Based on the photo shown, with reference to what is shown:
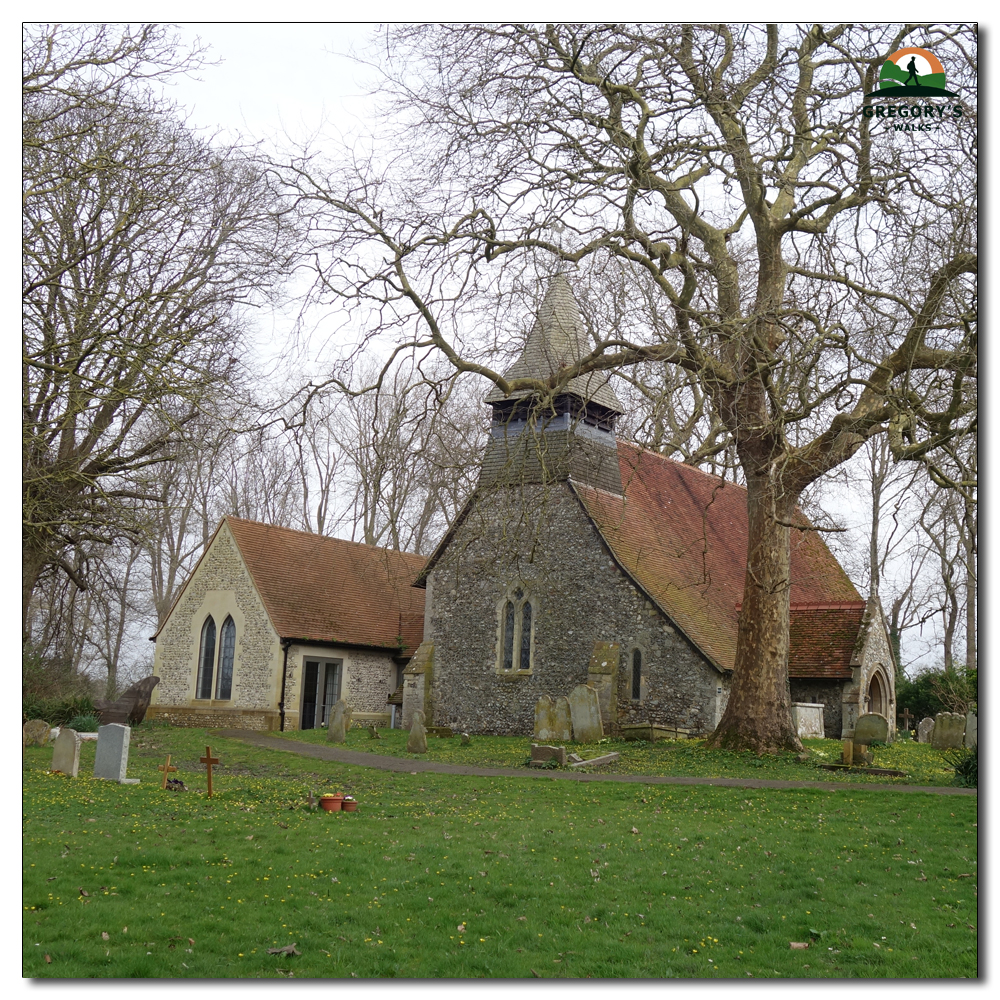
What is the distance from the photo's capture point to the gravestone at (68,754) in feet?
42.6

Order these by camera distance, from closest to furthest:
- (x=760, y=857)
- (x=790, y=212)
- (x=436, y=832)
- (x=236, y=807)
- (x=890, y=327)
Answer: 1. (x=760, y=857)
2. (x=436, y=832)
3. (x=236, y=807)
4. (x=890, y=327)
5. (x=790, y=212)

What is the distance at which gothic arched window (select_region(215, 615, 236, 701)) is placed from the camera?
957 inches

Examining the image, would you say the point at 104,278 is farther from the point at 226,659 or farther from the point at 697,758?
the point at 226,659

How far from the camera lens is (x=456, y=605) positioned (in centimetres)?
2355

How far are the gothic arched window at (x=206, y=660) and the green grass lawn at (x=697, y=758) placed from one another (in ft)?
15.2

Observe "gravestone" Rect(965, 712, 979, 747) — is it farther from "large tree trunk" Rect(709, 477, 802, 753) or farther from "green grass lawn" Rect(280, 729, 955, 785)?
"large tree trunk" Rect(709, 477, 802, 753)

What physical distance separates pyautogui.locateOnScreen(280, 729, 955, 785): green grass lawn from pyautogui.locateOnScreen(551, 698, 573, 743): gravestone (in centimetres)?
61

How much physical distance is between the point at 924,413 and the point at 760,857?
569 cm

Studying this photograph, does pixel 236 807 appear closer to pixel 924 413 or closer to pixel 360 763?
pixel 360 763

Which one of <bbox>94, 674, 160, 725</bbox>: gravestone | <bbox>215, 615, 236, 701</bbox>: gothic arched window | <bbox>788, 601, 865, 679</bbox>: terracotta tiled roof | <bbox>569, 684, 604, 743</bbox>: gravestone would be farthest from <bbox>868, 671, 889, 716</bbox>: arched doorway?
<bbox>94, 674, 160, 725</bbox>: gravestone

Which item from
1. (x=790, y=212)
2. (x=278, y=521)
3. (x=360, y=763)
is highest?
(x=790, y=212)

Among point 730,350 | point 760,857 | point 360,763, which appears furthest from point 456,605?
point 760,857

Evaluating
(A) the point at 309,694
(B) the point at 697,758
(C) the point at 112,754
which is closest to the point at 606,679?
(B) the point at 697,758

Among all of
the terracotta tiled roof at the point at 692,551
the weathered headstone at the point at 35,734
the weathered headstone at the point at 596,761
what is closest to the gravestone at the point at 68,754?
the weathered headstone at the point at 35,734
